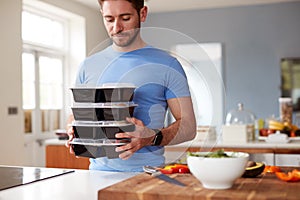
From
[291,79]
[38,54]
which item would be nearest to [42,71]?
[38,54]

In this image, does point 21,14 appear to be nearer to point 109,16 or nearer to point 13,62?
point 13,62

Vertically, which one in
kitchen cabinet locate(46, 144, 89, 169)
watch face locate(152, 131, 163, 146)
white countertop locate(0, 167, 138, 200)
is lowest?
kitchen cabinet locate(46, 144, 89, 169)

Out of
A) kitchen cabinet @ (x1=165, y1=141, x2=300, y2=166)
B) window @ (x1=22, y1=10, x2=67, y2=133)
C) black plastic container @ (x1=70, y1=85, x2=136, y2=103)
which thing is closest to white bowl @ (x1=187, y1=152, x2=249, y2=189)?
black plastic container @ (x1=70, y1=85, x2=136, y2=103)

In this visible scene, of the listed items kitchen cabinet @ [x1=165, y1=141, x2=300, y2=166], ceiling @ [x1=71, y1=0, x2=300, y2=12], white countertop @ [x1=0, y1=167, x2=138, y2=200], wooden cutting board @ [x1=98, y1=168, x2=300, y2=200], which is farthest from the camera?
ceiling @ [x1=71, y1=0, x2=300, y2=12]

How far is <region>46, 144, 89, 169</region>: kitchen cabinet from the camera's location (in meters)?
3.67

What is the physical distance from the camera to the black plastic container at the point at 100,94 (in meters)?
1.40

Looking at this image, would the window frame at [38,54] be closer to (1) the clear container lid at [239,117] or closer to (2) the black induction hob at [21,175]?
(1) the clear container lid at [239,117]

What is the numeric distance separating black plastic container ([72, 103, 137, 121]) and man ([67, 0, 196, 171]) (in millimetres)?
149

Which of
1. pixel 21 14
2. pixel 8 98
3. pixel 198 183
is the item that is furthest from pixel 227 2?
pixel 198 183

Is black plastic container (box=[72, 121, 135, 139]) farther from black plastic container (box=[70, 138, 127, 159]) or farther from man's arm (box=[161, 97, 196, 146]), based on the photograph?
man's arm (box=[161, 97, 196, 146])

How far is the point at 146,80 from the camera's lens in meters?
1.56

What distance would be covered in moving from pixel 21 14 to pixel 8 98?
2.97 ft

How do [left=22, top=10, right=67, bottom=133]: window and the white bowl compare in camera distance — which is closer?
the white bowl

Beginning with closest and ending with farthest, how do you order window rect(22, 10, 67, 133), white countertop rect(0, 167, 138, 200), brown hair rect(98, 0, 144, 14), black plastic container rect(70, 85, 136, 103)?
white countertop rect(0, 167, 138, 200) < black plastic container rect(70, 85, 136, 103) < brown hair rect(98, 0, 144, 14) < window rect(22, 10, 67, 133)
